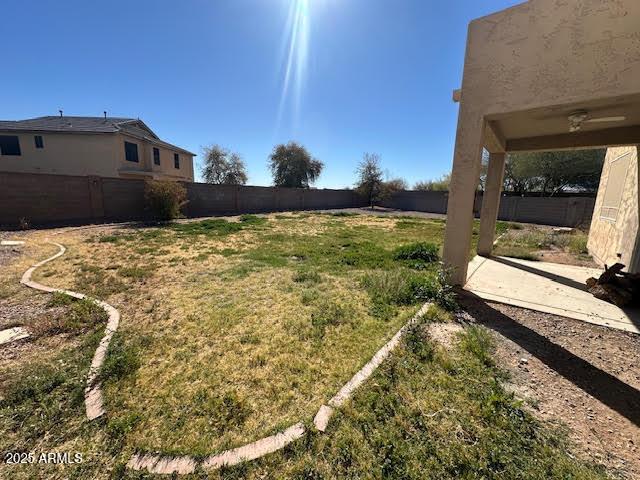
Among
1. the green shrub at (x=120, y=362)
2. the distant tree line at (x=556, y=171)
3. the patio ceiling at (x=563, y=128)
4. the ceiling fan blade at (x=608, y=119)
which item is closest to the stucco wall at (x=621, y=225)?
the patio ceiling at (x=563, y=128)

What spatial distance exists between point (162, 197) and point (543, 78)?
13.4m

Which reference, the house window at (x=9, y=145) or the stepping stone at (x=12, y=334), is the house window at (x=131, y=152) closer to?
the house window at (x=9, y=145)

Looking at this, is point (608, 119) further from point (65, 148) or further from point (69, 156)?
point (65, 148)

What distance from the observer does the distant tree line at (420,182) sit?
21250 mm

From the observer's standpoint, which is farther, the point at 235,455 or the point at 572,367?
the point at 572,367

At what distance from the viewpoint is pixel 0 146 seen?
16375 mm

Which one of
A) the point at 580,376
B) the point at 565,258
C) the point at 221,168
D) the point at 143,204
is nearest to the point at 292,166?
the point at 221,168

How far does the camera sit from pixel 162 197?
11859 mm

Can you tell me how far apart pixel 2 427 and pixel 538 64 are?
6587 millimetres

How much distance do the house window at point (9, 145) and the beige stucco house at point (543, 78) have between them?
83.3 ft

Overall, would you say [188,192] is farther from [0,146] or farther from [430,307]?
[430,307]

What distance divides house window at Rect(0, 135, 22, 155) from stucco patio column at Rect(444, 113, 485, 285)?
1001 inches

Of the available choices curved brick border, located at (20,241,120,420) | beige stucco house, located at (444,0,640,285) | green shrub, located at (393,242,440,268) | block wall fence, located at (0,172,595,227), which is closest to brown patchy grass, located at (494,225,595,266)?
beige stucco house, located at (444,0,640,285)

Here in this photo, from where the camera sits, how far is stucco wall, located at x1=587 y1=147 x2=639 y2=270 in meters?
5.15
